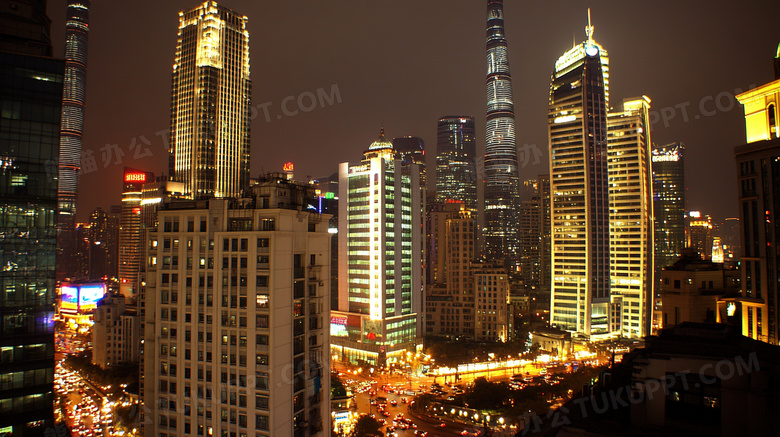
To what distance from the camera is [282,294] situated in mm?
28484

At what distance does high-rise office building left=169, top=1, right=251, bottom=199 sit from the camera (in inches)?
4609

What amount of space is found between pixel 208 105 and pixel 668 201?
168 m

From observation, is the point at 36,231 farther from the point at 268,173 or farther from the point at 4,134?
the point at 268,173

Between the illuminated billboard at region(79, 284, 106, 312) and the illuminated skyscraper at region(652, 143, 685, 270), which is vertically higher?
the illuminated skyscraper at region(652, 143, 685, 270)

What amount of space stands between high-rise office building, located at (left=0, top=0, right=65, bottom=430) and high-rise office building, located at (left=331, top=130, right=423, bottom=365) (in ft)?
191

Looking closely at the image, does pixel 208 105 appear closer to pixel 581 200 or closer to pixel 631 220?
pixel 581 200

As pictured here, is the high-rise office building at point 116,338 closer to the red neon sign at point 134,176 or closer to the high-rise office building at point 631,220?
the red neon sign at point 134,176

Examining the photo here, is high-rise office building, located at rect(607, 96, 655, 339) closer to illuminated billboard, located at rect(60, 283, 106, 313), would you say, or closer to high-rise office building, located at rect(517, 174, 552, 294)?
high-rise office building, located at rect(517, 174, 552, 294)

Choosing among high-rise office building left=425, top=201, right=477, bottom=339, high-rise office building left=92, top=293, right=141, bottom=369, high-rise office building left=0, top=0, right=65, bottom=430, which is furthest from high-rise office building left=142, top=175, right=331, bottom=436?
high-rise office building left=425, top=201, right=477, bottom=339

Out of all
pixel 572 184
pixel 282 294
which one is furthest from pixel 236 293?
pixel 572 184

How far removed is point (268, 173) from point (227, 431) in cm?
1766

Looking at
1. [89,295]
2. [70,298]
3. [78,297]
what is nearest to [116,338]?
[78,297]

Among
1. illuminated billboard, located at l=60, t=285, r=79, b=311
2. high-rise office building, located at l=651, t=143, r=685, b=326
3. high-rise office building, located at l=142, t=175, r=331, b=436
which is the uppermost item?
high-rise office building, located at l=651, t=143, r=685, b=326

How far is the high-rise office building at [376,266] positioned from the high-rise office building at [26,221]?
58098mm
